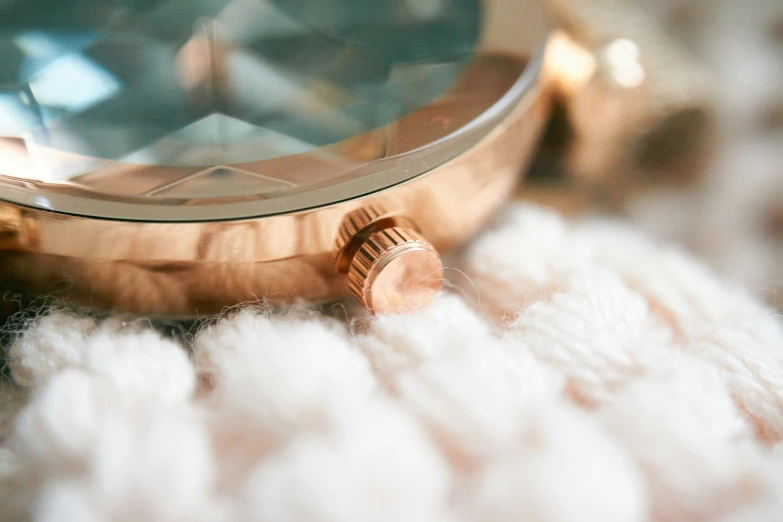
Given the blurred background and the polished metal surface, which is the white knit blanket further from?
the blurred background

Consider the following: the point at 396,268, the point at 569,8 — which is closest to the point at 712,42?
the point at 569,8

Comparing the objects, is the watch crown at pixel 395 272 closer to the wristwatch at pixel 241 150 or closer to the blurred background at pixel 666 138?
the wristwatch at pixel 241 150

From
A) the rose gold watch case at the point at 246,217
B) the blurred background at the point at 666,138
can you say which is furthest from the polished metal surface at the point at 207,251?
the blurred background at the point at 666,138

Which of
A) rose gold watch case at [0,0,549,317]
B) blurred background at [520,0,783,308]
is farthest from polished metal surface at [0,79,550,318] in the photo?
blurred background at [520,0,783,308]

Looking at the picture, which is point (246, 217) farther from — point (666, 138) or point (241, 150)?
point (666, 138)

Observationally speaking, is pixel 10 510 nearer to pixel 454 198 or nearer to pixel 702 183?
pixel 454 198

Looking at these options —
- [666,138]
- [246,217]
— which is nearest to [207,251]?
[246,217]
